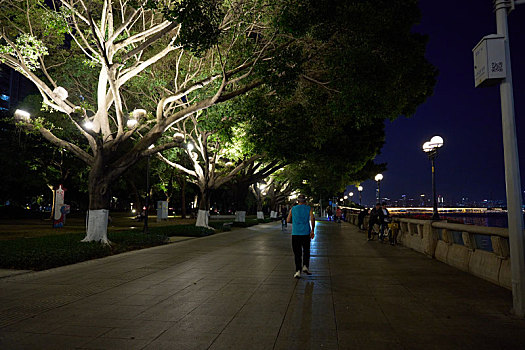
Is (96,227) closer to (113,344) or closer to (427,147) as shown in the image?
(113,344)

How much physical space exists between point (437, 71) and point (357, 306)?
72.7 ft

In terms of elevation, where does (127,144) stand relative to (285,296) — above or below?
above

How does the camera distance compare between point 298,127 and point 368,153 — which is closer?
point 298,127

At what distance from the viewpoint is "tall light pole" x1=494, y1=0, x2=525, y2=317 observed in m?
5.16

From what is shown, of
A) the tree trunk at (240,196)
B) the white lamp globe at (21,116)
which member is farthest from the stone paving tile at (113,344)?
the tree trunk at (240,196)

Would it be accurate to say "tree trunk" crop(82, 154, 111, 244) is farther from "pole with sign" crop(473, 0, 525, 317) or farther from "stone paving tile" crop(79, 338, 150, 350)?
"pole with sign" crop(473, 0, 525, 317)

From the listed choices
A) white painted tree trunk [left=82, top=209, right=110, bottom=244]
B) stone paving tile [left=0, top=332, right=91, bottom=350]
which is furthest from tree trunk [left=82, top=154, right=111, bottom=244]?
stone paving tile [left=0, top=332, right=91, bottom=350]

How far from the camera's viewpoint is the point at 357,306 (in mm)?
5867

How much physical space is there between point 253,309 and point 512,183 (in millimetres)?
4213

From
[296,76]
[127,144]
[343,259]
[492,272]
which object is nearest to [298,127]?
[296,76]

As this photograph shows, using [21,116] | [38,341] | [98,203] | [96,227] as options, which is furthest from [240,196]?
[38,341]

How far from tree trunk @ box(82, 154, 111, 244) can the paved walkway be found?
316cm

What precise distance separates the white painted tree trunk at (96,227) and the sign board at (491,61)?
471 inches

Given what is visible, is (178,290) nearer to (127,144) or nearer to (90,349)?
(90,349)
